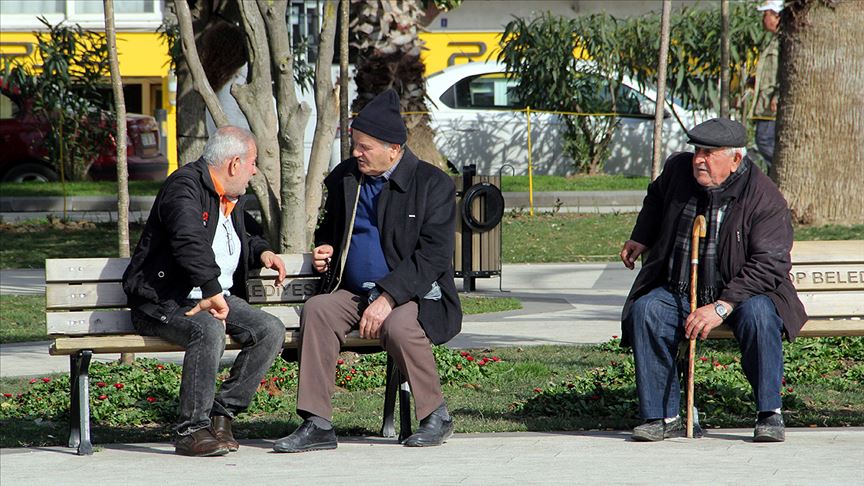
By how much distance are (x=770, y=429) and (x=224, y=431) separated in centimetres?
229

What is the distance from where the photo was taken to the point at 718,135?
19.1 feet

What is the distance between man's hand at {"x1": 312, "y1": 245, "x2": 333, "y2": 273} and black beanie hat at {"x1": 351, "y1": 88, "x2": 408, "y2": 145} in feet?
1.83

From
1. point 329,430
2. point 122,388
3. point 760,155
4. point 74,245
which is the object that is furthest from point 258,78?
point 760,155

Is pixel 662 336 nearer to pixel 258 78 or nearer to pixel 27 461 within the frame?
pixel 27 461

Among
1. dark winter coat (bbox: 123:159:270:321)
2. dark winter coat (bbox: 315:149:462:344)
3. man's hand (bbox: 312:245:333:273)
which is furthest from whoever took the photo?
man's hand (bbox: 312:245:333:273)

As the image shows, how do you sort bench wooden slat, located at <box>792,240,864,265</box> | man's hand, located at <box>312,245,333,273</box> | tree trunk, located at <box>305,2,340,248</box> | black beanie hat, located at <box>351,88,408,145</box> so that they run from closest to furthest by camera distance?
black beanie hat, located at <box>351,88,408,145</box> < man's hand, located at <box>312,245,333,273</box> < bench wooden slat, located at <box>792,240,864,265</box> < tree trunk, located at <box>305,2,340,248</box>

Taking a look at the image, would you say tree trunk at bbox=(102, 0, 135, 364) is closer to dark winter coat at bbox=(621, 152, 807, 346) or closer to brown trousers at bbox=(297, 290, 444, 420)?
brown trousers at bbox=(297, 290, 444, 420)

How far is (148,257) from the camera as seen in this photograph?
5.78 m

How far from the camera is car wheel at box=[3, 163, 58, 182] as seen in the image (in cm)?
2072

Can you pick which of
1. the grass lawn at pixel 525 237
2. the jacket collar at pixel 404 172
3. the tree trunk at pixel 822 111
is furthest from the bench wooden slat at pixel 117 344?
the tree trunk at pixel 822 111

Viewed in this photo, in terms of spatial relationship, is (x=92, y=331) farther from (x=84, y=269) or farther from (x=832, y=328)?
(x=832, y=328)

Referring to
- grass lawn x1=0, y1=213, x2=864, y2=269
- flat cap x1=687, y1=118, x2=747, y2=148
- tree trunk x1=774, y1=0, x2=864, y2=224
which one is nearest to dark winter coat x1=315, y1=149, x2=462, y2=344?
flat cap x1=687, y1=118, x2=747, y2=148

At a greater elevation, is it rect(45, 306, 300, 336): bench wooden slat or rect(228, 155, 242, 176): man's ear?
rect(228, 155, 242, 176): man's ear

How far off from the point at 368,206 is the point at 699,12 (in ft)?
55.5
